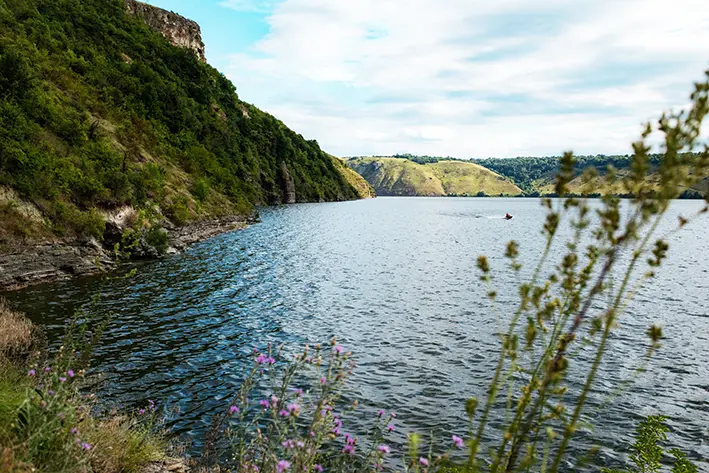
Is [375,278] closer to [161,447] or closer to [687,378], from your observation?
[687,378]

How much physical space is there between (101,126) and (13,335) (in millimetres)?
33274

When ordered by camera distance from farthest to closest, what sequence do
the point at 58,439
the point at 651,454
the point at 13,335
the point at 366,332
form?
1. the point at 366,332
2. the point at 13,335
3. the point at 651,454
4. the point at 58,439

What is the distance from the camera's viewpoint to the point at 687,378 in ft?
53.3

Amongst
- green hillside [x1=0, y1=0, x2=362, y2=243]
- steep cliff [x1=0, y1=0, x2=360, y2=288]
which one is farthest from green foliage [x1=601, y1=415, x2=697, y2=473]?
green hillside [x1=0, y1=0, x2=362, y2=243]

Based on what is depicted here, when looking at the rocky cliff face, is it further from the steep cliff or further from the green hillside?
the green hillside

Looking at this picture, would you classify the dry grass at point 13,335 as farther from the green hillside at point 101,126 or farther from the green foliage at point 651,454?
the green foliage at point 651,454

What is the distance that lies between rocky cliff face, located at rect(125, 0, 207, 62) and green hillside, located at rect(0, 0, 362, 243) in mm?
9490

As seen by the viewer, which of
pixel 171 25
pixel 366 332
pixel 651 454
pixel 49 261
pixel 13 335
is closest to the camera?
pixel 651 454

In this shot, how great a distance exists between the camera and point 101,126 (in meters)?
42.2

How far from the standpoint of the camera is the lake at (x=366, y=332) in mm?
13375

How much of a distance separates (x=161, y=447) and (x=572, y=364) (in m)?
14.6

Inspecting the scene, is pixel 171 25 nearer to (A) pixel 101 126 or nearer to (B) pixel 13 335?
(A) pixel 101 126

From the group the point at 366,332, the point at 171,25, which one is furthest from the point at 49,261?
the point at 171,25

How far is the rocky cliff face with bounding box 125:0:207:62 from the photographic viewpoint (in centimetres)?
8878
